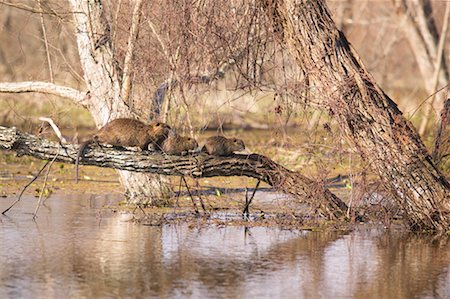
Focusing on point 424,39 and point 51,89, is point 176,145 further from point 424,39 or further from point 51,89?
point 424,39

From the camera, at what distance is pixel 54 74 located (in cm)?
1294

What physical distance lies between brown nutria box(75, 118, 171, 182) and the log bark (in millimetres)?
215

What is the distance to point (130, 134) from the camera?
424 inches

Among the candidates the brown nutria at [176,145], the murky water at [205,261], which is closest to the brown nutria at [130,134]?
the brown nutria at [176,145]

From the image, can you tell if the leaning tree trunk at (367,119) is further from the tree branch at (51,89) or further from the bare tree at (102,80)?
the tree branch at (51,89)

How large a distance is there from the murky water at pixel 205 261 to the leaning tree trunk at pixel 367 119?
0.46 m

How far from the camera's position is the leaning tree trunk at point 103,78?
39.7 ft

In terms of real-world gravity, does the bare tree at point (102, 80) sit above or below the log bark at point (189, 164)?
above

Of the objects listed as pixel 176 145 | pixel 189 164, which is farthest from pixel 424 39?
pixel 189 164

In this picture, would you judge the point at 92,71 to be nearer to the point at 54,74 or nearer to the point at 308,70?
the point at 54,74

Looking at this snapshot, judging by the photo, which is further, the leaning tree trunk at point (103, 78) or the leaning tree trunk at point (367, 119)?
the leaning tree trunk at point (103, 78)

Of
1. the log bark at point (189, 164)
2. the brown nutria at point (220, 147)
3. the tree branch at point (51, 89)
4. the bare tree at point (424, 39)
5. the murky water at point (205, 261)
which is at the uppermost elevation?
the bare tree at point (424, 39)

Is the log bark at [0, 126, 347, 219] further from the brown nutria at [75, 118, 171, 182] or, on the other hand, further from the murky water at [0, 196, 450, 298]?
the murky water at [0, 196, 450, 298]

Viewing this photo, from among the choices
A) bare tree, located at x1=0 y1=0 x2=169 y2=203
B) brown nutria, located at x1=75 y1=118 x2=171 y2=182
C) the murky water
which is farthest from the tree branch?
the murky water
